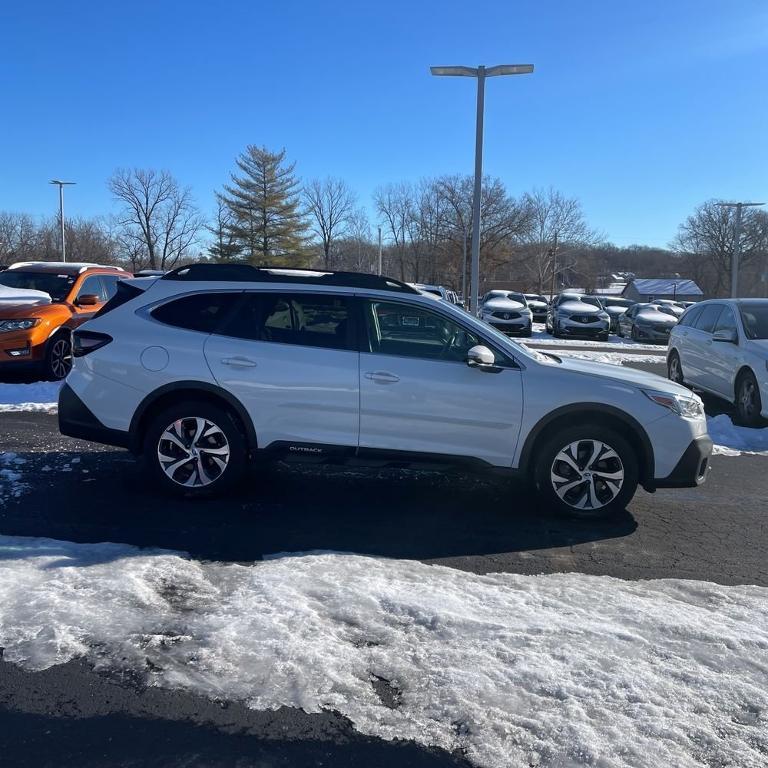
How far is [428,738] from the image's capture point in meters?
2.66

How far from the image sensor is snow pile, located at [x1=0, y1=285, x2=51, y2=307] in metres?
10.5

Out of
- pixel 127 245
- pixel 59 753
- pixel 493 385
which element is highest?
pixel 127 245

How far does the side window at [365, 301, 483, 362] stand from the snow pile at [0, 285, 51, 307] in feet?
23.4

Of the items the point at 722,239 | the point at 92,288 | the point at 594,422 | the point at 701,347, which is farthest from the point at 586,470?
the point at 722,239

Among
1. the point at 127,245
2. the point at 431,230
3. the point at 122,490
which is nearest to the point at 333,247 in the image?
the point at 431,230

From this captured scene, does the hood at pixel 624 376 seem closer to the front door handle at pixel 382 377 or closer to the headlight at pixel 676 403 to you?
the headlight at pixel 676 403

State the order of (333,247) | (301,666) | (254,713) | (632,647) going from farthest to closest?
1. (333,247)
2. (632,647)
3. (301,666)
4. (254,713)

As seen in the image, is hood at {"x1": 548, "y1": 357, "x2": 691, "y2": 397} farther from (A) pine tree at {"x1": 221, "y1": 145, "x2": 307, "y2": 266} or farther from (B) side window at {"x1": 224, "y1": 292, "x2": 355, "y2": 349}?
(A) pine tree at {"x1": 221, "y1": 145, "x2": 307, "y2": 266}

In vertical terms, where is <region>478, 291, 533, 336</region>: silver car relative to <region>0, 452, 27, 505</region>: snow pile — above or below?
above

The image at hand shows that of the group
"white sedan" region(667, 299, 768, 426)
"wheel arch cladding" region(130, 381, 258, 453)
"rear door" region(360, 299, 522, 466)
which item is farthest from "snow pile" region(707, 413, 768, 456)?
"wheel arch cladding" region(130, 381, 258, 453)

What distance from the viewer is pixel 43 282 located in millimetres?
11672

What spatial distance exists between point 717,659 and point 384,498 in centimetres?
292

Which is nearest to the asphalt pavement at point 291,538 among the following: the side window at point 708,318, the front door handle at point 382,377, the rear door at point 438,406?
the rear door at point 438,406

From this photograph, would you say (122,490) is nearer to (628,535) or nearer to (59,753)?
(59,753)
